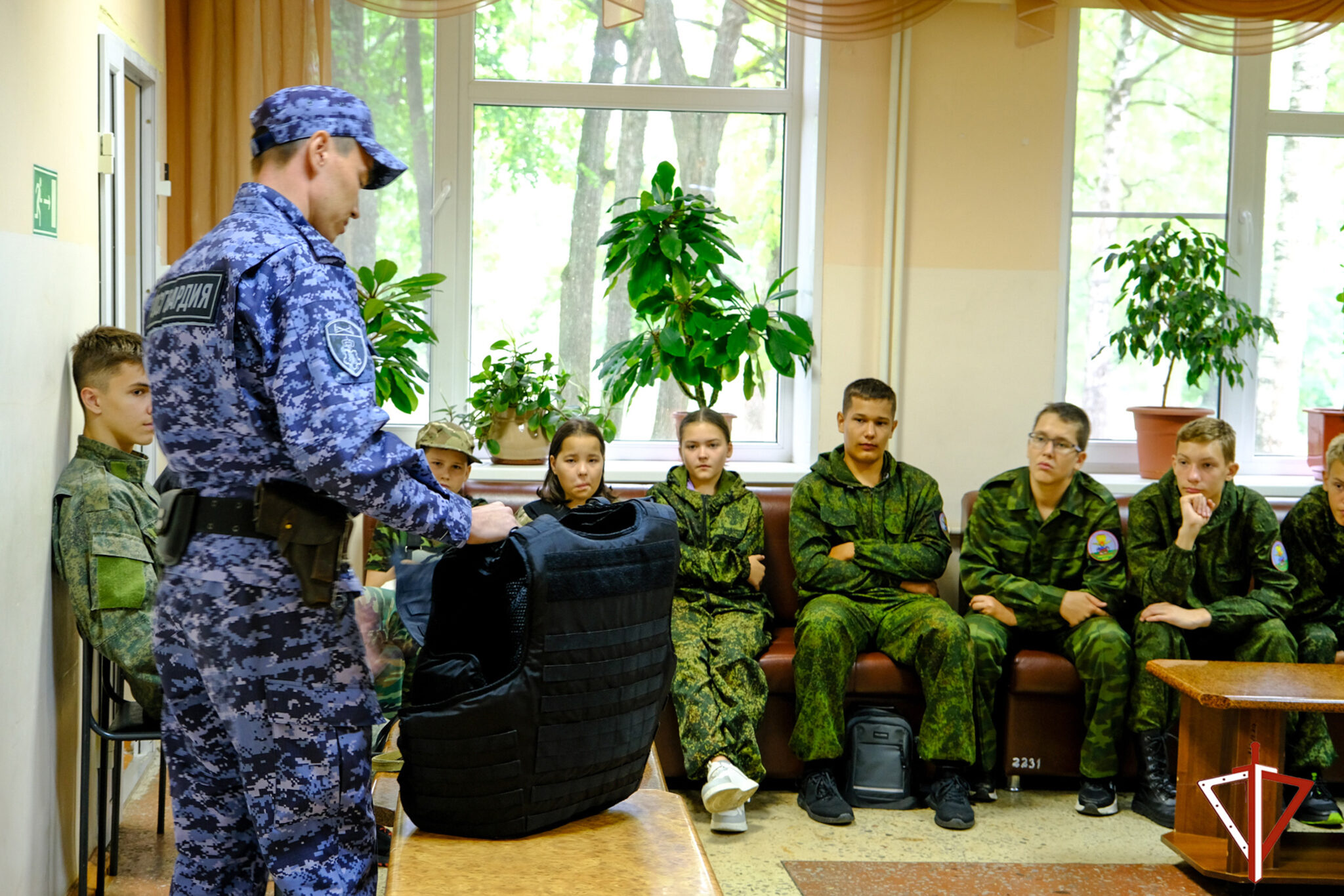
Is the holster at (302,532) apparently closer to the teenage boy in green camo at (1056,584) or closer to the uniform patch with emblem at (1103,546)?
the teenage boy in green camo at (1056,584)

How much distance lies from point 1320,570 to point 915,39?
2.21 m

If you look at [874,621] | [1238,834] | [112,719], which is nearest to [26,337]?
[112,719]

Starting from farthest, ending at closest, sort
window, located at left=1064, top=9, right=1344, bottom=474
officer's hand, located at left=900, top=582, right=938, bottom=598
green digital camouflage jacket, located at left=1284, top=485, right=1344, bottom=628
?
1. window, located at left=1064, top=9, right=1344, bottom=474
2. officer's hand, located at left=900, top=582, right=938, bottom=598
3. green digital camouflage jacket, located at left=1284, top=485, right=1344, bottom=628

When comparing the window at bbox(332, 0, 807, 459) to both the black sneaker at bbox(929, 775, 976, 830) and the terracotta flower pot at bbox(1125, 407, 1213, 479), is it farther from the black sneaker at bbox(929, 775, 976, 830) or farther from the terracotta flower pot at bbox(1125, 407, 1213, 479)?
the black sneaker at bbox(929, 775, 976, 830)

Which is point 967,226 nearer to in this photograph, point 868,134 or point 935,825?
point 868,134

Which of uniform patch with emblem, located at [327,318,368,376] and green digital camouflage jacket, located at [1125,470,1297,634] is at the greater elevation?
uniform patch with emblem, located at [327,318,368,376]

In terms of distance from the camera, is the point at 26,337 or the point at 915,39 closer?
the point at 26,337

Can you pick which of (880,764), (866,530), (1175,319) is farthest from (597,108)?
(880,764)

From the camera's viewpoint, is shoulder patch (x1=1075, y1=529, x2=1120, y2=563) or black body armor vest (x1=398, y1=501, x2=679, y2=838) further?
shoulder patch (x1=1075, y1=529, x2=1120, y2=563)

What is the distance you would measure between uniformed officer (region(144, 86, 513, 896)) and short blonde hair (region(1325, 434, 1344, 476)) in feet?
9.07

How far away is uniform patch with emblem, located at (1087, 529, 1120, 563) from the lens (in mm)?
3562

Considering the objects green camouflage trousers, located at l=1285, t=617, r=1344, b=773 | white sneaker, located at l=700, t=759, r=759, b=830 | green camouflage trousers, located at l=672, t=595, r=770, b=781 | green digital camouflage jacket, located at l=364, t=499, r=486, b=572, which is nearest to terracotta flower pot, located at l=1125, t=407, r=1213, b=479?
green camouflage trousers, located at l=1285, t=617, r=1344, b=773

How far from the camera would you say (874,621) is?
11.5 ft

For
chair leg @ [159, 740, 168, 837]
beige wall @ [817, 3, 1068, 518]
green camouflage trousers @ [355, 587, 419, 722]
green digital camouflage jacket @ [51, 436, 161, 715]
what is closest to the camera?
green camouflage trousers @ [355, 587, 419, 722]
